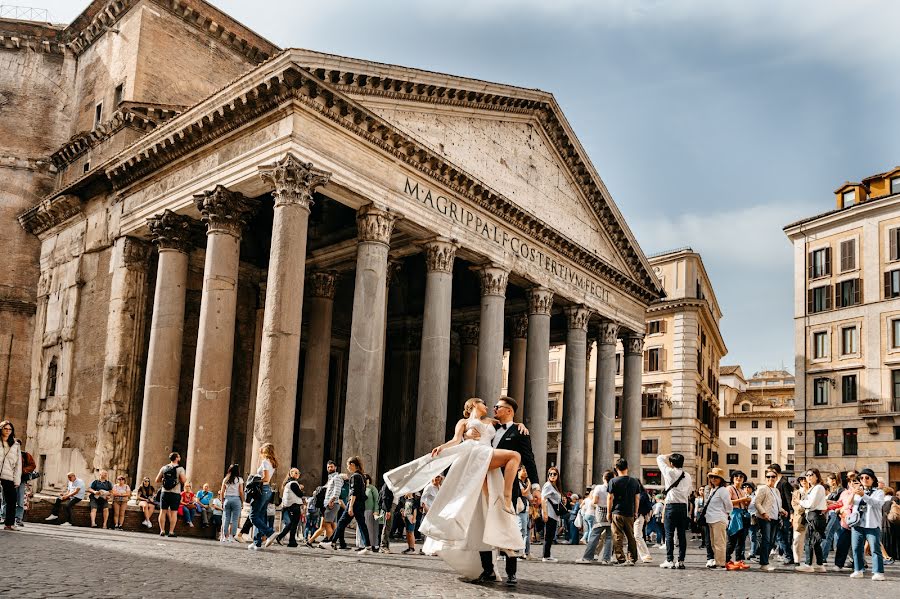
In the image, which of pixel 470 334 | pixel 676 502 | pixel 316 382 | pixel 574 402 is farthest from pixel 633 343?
pixel 676 502

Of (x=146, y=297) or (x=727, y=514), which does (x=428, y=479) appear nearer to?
(x=727, y=514)

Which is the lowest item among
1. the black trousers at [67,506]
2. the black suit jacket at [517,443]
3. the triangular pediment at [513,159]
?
the black trousers at [67,506]

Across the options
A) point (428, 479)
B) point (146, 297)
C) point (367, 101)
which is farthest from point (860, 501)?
point (146, 297)

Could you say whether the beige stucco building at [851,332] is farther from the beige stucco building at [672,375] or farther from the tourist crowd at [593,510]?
the tourist crowd at [593,510]

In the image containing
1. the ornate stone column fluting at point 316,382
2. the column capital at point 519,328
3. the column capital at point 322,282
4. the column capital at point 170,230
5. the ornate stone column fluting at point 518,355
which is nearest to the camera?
the column capital at point 170,230

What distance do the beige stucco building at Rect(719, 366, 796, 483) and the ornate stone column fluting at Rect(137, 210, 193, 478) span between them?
52.7 metres

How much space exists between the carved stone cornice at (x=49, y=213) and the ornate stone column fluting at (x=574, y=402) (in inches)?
539

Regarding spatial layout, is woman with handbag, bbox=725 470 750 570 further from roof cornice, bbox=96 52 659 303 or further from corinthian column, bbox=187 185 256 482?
roof cornice, bbox=96 52 659 303

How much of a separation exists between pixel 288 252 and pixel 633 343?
50.7 ft

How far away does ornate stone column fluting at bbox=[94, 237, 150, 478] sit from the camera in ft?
58.5

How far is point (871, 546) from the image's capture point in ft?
35.1

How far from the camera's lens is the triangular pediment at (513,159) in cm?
1817

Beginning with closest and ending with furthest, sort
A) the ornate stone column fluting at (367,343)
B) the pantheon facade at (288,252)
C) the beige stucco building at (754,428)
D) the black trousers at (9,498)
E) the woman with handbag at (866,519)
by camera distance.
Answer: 1. the woman with handbag at (866,519)
2. the black trousers at (9,498)
3. the pantheon facade at (288,252)
4. the ornate stone column fluting at (367,343)
5. the beige stucco building at (754,428)

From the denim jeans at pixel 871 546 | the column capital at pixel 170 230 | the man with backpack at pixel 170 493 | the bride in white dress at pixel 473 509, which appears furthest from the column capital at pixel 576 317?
the bride in white dress at pixel 473 509
